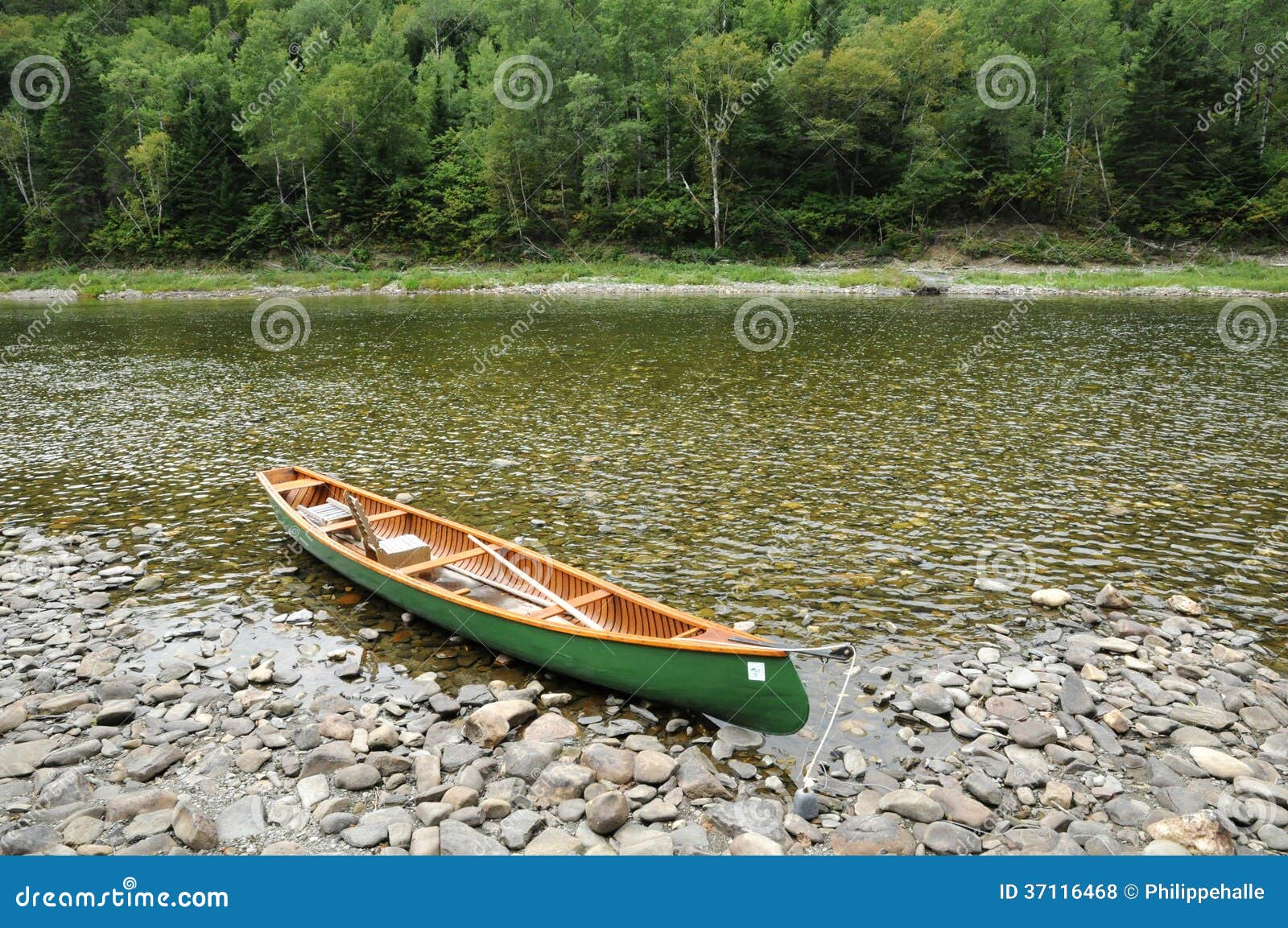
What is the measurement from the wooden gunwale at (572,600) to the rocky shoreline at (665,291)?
4394cm

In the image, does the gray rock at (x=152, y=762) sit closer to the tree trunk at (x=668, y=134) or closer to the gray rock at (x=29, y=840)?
the gray rock at (x=29, y=840)

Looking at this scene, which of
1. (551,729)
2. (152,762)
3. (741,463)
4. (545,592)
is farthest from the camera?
(741,463)

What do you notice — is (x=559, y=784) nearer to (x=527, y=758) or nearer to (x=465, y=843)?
(x=527, y=758)

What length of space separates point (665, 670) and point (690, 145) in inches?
2787

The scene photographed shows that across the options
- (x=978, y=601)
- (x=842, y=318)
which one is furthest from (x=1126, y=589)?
(x=842, y=318)

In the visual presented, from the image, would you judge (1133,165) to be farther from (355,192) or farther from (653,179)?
(355,192)

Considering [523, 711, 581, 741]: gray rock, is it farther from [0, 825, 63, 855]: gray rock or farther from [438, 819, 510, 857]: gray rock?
[0, 825, 63, 855]: gray rock

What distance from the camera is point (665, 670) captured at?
6922mm

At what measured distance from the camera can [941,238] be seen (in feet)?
213

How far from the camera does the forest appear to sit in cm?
6397

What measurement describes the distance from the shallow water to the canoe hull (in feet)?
1.29

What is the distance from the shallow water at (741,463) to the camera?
9.77 metres

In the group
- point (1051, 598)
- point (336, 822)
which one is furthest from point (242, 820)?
point (1051, 598)

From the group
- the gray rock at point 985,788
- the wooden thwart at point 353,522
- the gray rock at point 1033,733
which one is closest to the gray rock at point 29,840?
the wooden thwart at point 353,522
